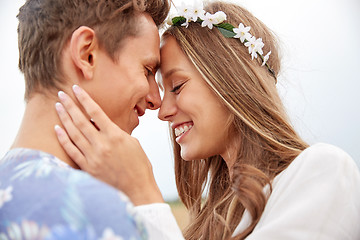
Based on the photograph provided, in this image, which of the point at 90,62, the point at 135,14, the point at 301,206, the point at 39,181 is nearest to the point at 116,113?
the point at 90,62

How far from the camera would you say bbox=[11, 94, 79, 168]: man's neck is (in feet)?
3.79

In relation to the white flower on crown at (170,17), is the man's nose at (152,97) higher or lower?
lower

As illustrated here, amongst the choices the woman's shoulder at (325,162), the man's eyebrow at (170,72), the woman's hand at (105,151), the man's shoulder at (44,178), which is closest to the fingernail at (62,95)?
the woman's hand at (105,151)

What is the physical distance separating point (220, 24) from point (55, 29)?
803mm

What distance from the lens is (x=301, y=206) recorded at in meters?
1.35

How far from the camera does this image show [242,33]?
1.85 meters

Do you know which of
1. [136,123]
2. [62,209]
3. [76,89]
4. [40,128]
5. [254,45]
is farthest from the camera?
[254,45]

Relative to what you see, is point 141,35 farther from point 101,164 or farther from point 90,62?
point 101,164

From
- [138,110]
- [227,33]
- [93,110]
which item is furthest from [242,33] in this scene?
[93,110]

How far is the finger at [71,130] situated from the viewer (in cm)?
127

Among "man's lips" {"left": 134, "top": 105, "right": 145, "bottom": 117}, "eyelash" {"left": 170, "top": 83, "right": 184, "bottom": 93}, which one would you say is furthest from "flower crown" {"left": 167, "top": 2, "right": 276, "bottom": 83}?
"man's lips" {"left": 134, "top": 105, "right": 145, "bottom": 117}

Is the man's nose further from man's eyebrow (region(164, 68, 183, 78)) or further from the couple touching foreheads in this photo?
man's eyebrow (region(164, 68, 183, 78))

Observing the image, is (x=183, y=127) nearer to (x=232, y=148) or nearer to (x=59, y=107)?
(x=232, y=148)

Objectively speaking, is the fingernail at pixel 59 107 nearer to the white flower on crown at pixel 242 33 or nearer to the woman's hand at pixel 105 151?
the woman's hand at pixel 105 151
